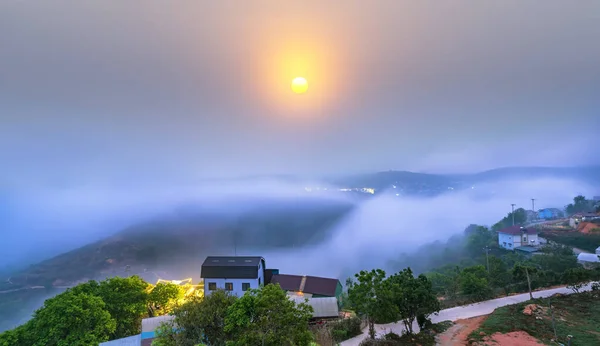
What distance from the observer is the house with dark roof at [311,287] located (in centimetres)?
2754

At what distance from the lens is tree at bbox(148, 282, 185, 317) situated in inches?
794

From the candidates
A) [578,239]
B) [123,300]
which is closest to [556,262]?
[578,239]

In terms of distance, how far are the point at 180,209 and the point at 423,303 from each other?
94.3 m

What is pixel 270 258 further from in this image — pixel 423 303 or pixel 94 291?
pixel 423 303

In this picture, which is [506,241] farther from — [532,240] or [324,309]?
[324,309]

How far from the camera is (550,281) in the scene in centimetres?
2639

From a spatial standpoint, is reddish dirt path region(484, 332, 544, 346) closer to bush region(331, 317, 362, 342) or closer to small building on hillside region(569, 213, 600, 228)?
bush region(331, 317, 362, 342)

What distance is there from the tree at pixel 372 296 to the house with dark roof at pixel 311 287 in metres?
13.1

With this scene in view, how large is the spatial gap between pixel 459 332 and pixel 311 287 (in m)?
14.3

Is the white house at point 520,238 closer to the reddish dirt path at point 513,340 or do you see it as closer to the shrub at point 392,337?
the reddish dirt path at point 513,340

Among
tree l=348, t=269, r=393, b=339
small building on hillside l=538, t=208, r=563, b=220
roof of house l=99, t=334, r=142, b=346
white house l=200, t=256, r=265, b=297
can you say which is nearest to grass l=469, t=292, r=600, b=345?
tree l=348, t=269, r=393, b=339

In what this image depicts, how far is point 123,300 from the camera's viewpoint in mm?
18516

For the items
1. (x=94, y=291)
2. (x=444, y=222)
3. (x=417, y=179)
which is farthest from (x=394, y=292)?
(x=417, y=179)

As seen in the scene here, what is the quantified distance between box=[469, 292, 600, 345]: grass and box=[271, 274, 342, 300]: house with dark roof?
13.2m
